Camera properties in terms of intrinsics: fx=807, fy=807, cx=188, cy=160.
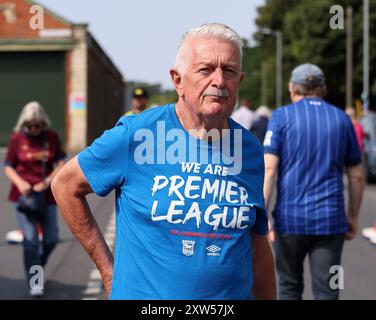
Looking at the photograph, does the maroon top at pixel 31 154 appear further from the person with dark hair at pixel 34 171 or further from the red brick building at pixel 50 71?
the red brick building at pixel 50 71

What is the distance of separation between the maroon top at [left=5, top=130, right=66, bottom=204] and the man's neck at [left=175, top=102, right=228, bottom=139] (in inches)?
207

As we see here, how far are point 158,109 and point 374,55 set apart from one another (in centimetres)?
5047

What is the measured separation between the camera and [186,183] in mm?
2596

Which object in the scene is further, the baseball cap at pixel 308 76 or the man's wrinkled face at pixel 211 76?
the baseball cap at pixel 308 76

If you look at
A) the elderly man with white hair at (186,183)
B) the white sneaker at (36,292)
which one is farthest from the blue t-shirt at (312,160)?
the white sneaker at (36,292)

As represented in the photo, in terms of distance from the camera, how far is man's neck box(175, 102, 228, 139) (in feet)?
8.66

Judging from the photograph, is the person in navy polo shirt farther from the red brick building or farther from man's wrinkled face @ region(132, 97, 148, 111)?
the red brick building

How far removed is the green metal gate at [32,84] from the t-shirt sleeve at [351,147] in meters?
31.5

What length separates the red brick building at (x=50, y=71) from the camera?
35750mm

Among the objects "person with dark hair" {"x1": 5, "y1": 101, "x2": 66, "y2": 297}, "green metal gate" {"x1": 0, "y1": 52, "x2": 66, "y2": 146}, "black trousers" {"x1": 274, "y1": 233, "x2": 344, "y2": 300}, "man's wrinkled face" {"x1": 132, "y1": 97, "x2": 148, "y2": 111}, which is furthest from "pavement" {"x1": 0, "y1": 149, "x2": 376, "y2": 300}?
"green metal gate" {"x1": 0, "y1": 52, "x2": 66, "y2": 146}

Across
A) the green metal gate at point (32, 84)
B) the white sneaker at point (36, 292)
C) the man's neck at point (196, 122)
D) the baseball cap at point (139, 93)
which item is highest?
the green metal gate at point (32, 84)
